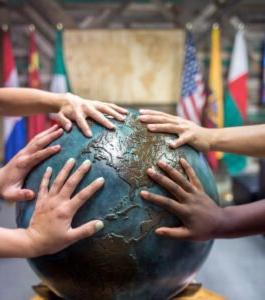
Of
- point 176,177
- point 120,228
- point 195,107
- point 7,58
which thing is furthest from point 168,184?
point 7,58

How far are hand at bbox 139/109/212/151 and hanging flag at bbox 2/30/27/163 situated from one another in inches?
103

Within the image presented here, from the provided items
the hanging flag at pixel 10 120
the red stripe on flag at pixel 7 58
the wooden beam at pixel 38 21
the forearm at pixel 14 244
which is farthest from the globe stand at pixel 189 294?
the wooden beam at pixel 38 21

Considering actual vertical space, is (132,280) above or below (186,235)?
below

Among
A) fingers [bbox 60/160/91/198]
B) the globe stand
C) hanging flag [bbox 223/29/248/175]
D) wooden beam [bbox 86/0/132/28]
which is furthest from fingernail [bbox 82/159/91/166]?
wooden beam [bbox 86/0/132/28]

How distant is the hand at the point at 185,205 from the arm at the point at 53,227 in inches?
6.4

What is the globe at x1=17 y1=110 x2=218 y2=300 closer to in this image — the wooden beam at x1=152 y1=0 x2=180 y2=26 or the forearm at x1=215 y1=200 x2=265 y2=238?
the forearm at x1=215 y1=200 x2=265 y2=238

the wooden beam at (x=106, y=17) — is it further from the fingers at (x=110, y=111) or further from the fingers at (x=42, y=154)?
the fingers at (x=42, y=154)

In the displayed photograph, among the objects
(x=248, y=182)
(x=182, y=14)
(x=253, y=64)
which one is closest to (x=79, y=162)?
(x=248, y=182)

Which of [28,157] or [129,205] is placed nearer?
[129,205]

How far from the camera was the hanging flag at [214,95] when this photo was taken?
3.59 metres

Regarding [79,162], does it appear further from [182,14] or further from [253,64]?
[253,64]

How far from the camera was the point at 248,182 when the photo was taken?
3.21 meters

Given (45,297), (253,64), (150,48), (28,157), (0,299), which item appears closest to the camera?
(28,157)

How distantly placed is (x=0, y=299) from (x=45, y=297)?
42 centimetres
